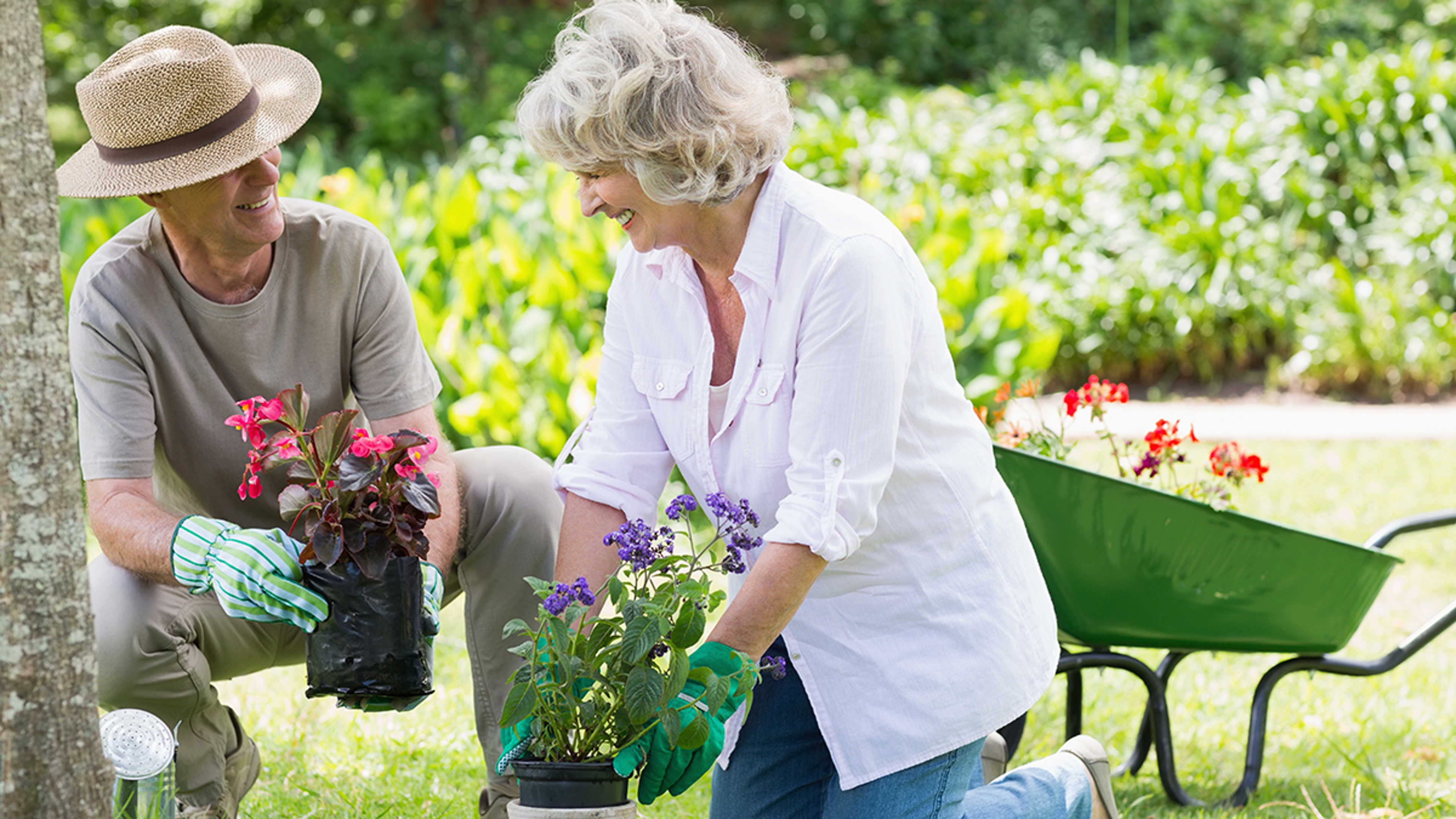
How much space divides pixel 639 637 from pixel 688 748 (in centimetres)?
19

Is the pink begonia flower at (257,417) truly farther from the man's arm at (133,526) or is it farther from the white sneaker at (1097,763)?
the white sneaker at (1097,763)

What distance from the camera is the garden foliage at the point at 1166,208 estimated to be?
5969 mm

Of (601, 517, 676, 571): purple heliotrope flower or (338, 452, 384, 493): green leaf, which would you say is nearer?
(601, 517, 676, 571): purple heliotrope flower

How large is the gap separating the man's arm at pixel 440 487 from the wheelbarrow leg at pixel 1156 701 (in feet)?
3.74

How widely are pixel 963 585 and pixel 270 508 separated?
4.07 ft

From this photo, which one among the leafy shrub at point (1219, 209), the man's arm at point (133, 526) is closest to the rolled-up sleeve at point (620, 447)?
the man's arm at point (133, 526)

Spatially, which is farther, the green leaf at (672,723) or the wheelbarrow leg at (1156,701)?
the wheelbarrow leg at (1156,701)

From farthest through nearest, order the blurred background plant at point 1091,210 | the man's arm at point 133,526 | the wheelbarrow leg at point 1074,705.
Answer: the blurred background plant at point 1091,210
the wheelbarrow leg at point 1074,705
the man's arm at point 133,526

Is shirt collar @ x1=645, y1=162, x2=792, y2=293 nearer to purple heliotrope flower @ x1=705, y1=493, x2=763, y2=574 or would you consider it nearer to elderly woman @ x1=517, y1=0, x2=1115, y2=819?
elderly woman @ x1=517, y1=0, x2=1115, y2=819

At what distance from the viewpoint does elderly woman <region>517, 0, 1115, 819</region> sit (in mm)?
1915

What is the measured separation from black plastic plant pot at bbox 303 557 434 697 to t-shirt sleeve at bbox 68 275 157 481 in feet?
1.61

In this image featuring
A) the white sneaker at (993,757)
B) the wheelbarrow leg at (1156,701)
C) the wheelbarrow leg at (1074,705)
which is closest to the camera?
the white sneaker at (993,757)

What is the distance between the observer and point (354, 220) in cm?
264

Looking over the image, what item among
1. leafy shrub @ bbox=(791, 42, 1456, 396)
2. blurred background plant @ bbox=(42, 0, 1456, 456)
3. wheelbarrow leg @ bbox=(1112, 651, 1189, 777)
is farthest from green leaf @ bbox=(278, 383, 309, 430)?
leafy shrub @ bbox=(791, 42, 1456, 396)
